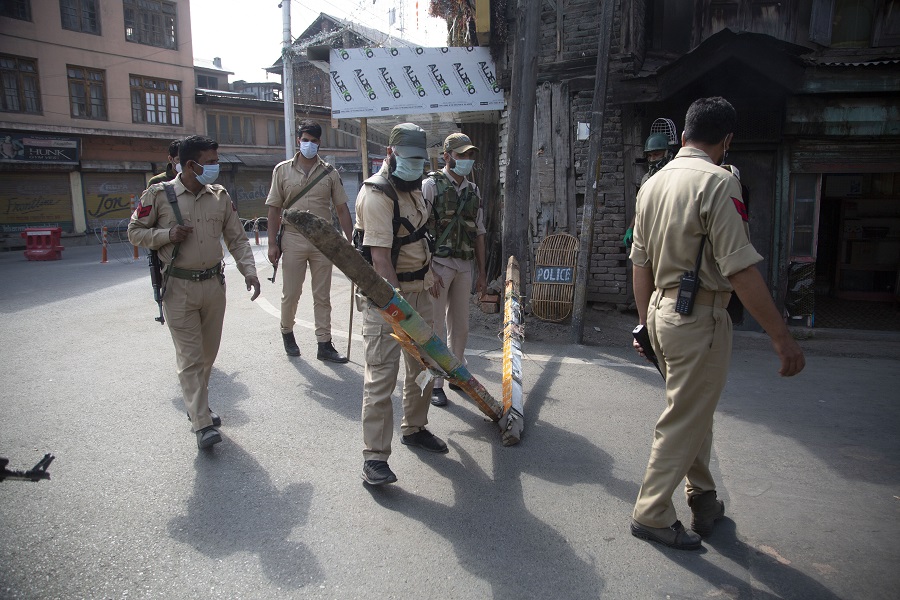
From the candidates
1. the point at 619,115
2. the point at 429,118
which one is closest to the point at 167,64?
the point at 429,118

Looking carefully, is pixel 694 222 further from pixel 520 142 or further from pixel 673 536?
pixel 520 142

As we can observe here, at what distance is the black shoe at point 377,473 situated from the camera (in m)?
3.34

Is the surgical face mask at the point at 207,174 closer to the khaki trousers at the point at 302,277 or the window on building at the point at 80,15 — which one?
the khaki trousers at the point at 302,277

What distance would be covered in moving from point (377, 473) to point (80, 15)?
29.5 metres

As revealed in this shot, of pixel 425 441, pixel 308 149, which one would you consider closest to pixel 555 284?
pixel 308 149

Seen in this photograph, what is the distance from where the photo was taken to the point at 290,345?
6.12 m

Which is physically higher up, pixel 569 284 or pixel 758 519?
pixel 569 284

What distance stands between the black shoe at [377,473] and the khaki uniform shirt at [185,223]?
5.50 ft

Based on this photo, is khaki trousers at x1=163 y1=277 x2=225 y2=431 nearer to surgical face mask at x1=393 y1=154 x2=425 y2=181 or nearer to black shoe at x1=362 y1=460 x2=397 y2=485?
black shoe at x1=362 y1=460 x2=397 y2=485

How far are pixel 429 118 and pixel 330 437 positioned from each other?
7.91m

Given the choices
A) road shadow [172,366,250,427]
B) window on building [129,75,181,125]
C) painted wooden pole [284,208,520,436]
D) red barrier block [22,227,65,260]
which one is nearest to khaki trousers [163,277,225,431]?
road shadow [172,366,250,427]

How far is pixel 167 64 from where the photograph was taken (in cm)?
2809

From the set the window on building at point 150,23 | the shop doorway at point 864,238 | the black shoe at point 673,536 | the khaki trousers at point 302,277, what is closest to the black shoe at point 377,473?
the black shoe at point 673,536

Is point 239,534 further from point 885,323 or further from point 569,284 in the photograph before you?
point 885,323
